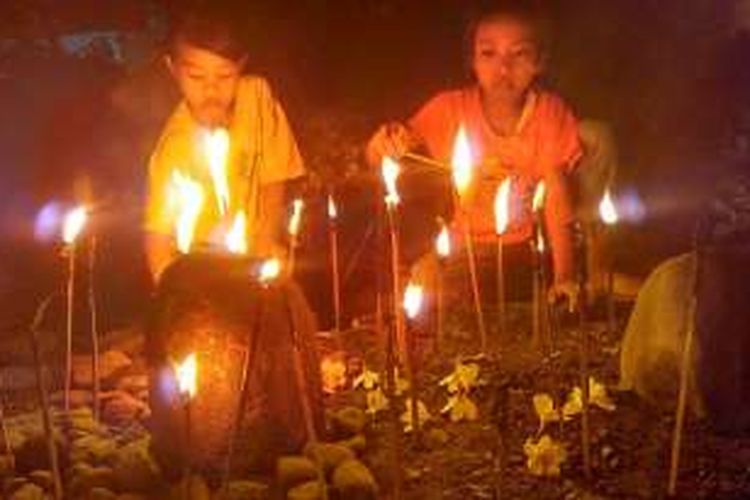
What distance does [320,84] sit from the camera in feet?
41.8

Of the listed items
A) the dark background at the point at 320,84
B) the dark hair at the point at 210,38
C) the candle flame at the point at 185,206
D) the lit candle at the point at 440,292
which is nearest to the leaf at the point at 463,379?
the lit candle at the point at 440,292

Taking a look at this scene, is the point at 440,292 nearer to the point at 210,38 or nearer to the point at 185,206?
the point at 185,206

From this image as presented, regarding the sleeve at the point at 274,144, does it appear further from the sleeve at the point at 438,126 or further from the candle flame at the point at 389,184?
the candle flame at the point at 389,184

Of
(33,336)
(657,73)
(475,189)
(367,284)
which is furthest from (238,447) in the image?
(657,73)

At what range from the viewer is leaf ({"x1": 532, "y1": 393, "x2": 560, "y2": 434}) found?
22.9 feet

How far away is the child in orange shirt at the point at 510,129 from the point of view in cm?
947

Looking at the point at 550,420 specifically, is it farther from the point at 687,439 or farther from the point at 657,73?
the point at 657,73

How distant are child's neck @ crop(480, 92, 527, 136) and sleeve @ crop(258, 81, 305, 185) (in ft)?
5.09

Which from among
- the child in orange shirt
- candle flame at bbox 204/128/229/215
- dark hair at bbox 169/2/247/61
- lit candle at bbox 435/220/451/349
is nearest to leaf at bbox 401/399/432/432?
lit candle at bbox 435/220/451/349

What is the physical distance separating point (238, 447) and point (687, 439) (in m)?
2.40

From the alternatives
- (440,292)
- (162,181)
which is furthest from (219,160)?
(440,292)

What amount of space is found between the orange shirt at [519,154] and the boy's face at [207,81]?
1.79 meters

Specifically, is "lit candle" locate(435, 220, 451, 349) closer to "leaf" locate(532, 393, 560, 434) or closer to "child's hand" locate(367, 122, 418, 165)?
"child's hand" locate(367, 122, 418, 165)

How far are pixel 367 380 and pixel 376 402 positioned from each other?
19.3 inches
